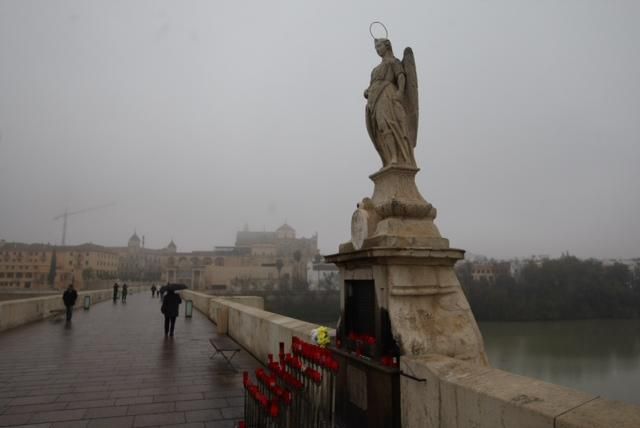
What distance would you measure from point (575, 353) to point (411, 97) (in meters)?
31.5

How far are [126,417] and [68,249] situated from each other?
99.9 metres

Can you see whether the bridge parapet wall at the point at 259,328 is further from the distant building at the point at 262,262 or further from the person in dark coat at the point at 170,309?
the distant building at the point at 262,262

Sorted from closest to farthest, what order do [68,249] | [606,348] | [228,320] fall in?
[228,320] → [606,348] → [68,249]

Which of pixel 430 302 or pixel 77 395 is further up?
pixel 430 302

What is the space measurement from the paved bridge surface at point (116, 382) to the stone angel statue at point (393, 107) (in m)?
2.90

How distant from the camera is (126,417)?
3.88m

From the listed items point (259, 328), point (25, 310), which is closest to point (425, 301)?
point (259, 328)

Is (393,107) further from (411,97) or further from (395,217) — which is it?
(395,217)

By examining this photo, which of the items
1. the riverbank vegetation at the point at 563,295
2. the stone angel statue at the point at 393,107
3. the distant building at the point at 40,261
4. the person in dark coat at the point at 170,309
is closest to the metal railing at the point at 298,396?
the stone angel statue at the point at 393,107

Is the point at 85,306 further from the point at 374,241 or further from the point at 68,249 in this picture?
the point at 68,249

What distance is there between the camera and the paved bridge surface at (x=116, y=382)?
3.88 m

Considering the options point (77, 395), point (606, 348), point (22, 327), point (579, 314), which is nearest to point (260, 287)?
point (579, 314)

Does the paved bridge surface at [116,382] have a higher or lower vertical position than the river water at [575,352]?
higher

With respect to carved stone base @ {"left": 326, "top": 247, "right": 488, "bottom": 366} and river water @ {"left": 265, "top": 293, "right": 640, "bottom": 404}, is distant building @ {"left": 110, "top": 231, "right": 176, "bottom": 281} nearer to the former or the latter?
river water @ {"left": 265, "top": 293, "right": 640, "bottom": 404}
